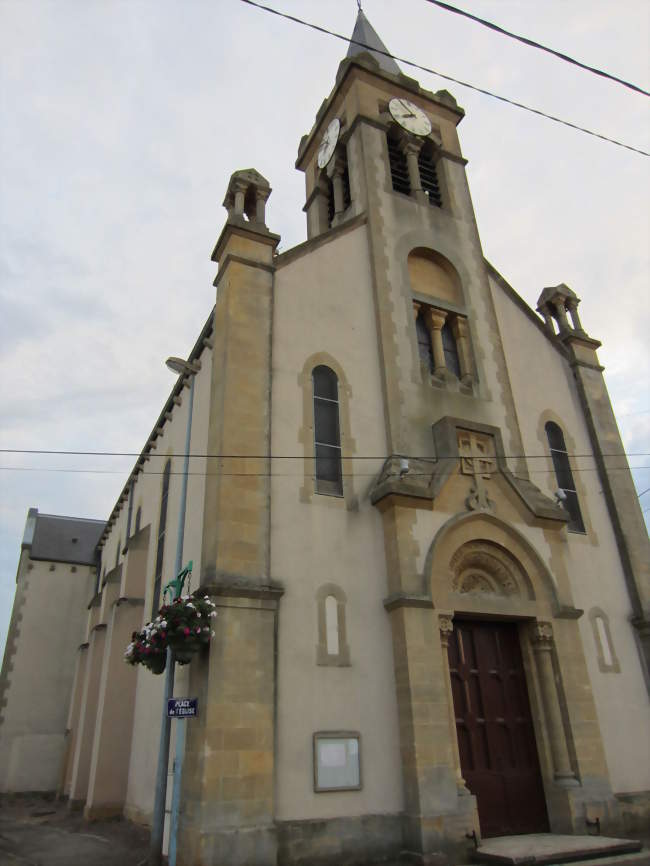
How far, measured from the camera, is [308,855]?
9508mm

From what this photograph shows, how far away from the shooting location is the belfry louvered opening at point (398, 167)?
18.7 metres

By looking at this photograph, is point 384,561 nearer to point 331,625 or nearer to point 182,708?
point 331,625

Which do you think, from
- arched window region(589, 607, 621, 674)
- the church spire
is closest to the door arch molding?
arched window region(589, 607, 621, 674)

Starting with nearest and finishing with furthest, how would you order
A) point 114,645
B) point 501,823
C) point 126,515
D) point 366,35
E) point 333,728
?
point 333,728 → point 501,823 → point 114,645 → point 126,515 → point 366,35

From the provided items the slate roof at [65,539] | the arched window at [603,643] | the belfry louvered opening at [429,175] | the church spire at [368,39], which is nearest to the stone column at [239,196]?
the belfry louvered opening at [429,175]

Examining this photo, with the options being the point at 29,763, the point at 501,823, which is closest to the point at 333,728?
the point at 501,823

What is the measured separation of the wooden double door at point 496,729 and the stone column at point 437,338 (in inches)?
236

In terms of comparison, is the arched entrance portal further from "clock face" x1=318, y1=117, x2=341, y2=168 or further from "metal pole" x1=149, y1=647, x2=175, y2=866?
"clock face" x1=318, y1=117, x2=341, y2=168

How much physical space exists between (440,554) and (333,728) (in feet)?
12.3

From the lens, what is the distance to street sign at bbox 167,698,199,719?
9539 mm

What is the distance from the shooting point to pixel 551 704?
1224cm

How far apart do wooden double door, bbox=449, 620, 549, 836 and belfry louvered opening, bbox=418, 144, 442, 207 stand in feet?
40.7

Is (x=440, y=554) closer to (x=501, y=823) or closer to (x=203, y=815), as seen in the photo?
(x=501, y=823)

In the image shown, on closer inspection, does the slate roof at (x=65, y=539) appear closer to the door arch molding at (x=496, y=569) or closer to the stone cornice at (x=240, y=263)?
the stone cornice at (x=240, y=263)
